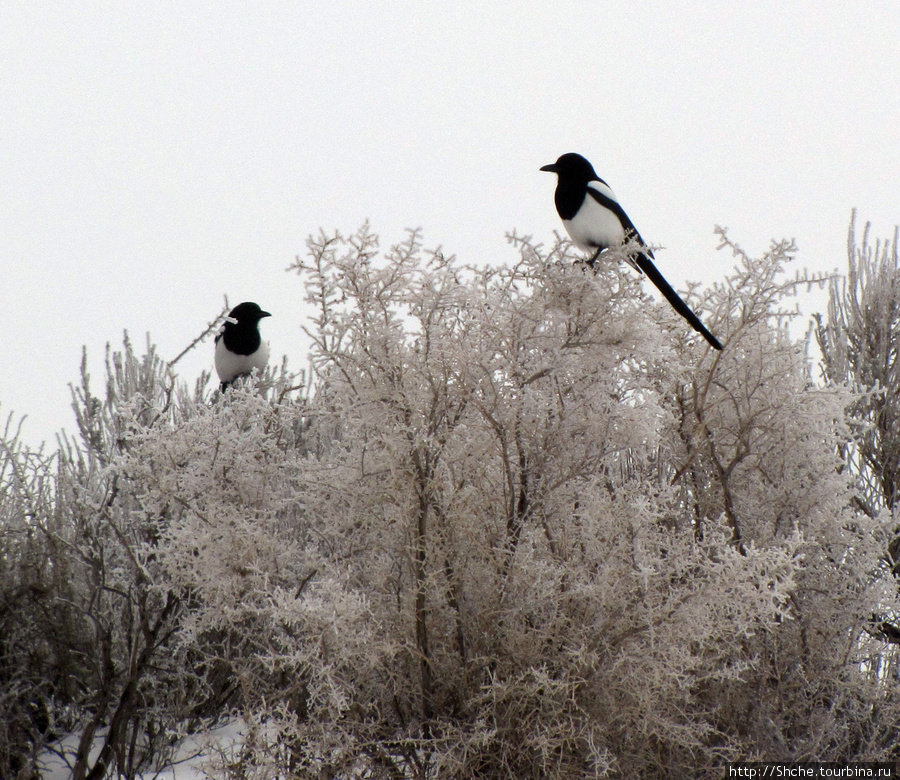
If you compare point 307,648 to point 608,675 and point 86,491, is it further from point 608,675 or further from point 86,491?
point 86,491

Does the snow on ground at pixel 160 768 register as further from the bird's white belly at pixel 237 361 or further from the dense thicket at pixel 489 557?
the bird's white belly at pixel 237 361

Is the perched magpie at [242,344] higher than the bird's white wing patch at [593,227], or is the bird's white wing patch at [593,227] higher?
the perched magpie at [242,344]

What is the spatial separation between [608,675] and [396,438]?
3.30 ft

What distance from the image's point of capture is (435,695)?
3.10m

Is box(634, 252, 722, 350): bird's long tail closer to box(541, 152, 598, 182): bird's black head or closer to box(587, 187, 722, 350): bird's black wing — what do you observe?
box(587, 187, 722, 350): bird's black wing

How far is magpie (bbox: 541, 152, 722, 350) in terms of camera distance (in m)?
3.50

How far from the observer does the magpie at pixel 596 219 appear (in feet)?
11.5

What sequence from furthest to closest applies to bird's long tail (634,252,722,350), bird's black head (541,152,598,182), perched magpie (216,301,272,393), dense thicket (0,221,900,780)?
perched magpie (216,301,272,393), bird's black head (541,152,598,182), bird's long tail (634,252,722,350), dense thicket (0,221,900,780)

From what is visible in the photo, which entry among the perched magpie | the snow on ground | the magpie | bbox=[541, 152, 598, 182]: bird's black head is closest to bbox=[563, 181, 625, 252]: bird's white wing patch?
the magpie

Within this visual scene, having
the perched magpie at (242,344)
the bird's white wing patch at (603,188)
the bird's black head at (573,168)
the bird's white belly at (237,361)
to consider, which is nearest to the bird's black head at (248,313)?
the perched magpie at (242,344)

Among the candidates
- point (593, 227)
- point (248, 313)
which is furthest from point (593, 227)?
point (248, 313)

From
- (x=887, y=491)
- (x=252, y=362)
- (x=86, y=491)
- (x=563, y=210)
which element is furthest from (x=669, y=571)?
(x=252, y=362)

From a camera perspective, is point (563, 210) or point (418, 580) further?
point (563, 210)

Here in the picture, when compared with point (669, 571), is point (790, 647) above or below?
below
